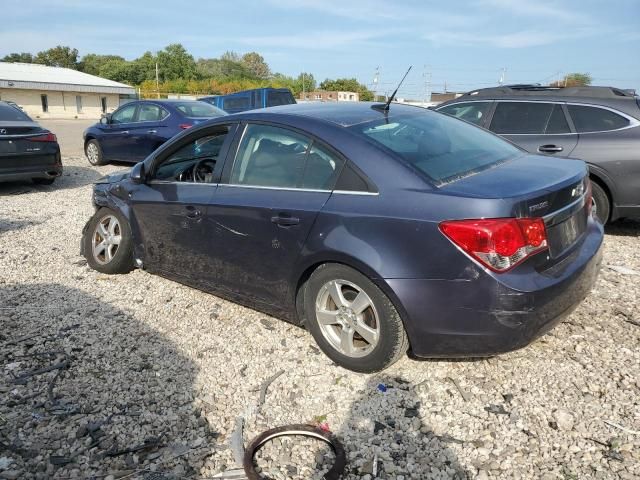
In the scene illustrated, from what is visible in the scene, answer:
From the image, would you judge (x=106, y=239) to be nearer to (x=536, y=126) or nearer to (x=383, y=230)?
(x=383, y=230)

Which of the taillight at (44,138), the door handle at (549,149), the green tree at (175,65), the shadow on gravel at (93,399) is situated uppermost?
the green tree at (175,65)

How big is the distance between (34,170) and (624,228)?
910 centimetres

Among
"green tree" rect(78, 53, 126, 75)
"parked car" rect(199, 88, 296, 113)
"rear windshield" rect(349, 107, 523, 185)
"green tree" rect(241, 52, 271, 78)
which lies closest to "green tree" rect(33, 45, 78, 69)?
"green tree" rect(78, 53, 126, 75)

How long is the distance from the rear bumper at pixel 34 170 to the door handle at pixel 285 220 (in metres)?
7.15

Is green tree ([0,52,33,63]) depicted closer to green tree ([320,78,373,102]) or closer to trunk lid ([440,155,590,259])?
green tree ([320,78,373,102])

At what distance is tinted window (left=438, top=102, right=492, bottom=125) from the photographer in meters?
6.96

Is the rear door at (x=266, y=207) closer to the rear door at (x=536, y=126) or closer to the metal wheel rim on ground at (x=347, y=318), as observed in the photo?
the metal wheel rim on ground at (x=347, y=318)

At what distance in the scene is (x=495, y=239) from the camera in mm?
2699

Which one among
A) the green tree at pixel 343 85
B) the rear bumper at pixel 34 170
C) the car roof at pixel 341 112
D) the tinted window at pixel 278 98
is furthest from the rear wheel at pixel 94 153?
the green tree at pixel 343 85

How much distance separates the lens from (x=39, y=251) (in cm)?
600

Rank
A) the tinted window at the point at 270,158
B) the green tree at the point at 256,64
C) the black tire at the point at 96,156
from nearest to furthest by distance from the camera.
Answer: the tinted window at the point at 270,158, the black tire at the point at 96,156, the green tree at the point at 256,64

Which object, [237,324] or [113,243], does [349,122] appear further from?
[113,243]

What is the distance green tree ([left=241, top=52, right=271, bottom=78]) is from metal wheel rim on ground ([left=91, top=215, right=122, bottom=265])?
406 feet

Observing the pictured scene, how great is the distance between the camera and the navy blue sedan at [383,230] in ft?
9.14
